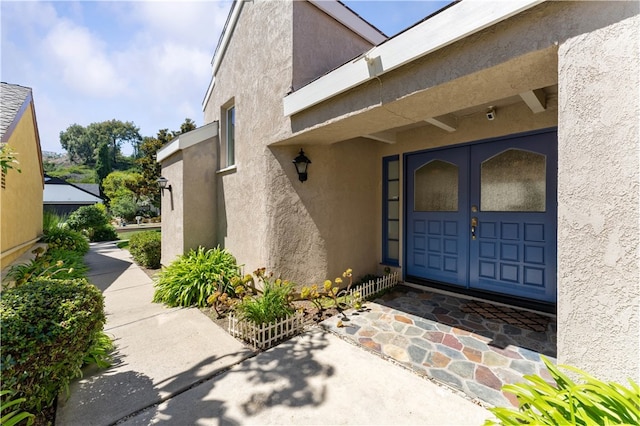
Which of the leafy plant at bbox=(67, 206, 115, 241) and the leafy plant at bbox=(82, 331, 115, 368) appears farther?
the leafy plant at bbox=(67, 206, 115, 241)

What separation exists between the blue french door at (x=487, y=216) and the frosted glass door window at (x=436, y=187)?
20mm

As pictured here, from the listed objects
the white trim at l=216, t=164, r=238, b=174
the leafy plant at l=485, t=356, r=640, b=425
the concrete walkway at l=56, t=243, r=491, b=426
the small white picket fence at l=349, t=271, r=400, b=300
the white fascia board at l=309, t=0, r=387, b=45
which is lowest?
the concrete walkway at l=56, t=243, r=491, b=426

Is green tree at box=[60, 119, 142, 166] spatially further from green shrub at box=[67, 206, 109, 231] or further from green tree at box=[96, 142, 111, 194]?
green shrub at box=[67, 206, 109, 231]

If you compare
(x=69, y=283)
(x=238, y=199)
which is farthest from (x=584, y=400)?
(x=238, y=199)

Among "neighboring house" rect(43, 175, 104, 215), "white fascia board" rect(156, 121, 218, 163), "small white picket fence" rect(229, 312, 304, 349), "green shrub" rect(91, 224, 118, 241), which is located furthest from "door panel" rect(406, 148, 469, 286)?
"neighboring house" rect(43, 175, 104, 215)

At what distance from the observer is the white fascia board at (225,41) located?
654 cm

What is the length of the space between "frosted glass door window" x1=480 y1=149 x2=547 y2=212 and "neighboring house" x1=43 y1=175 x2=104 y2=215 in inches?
1327

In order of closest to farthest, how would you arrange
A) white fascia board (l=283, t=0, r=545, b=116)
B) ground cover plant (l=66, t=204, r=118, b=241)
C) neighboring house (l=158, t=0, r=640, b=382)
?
neighboring house (l=158, t=0, r=640, b=382) → white fascia board (l=283, t=0, r=545, b=116) → ground cover plant (l=66, t=204, r=118, b=241)

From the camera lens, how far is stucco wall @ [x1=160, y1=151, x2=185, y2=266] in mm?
6875

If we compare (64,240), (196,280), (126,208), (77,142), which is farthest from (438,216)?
(77,142)

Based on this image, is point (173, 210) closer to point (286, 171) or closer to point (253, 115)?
point (253, 115)

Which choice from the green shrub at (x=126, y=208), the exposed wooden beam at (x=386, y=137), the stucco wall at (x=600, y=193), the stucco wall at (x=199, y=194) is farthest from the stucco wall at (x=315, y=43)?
the green shrub at (x=126, y=208)

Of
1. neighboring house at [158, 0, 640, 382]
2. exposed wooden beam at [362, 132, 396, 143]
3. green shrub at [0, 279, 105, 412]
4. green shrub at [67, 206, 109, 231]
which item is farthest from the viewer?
green shrub at [67, 206, 109, 231]

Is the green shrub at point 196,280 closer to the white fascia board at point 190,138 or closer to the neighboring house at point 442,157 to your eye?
the neighboring house at point 442,157
